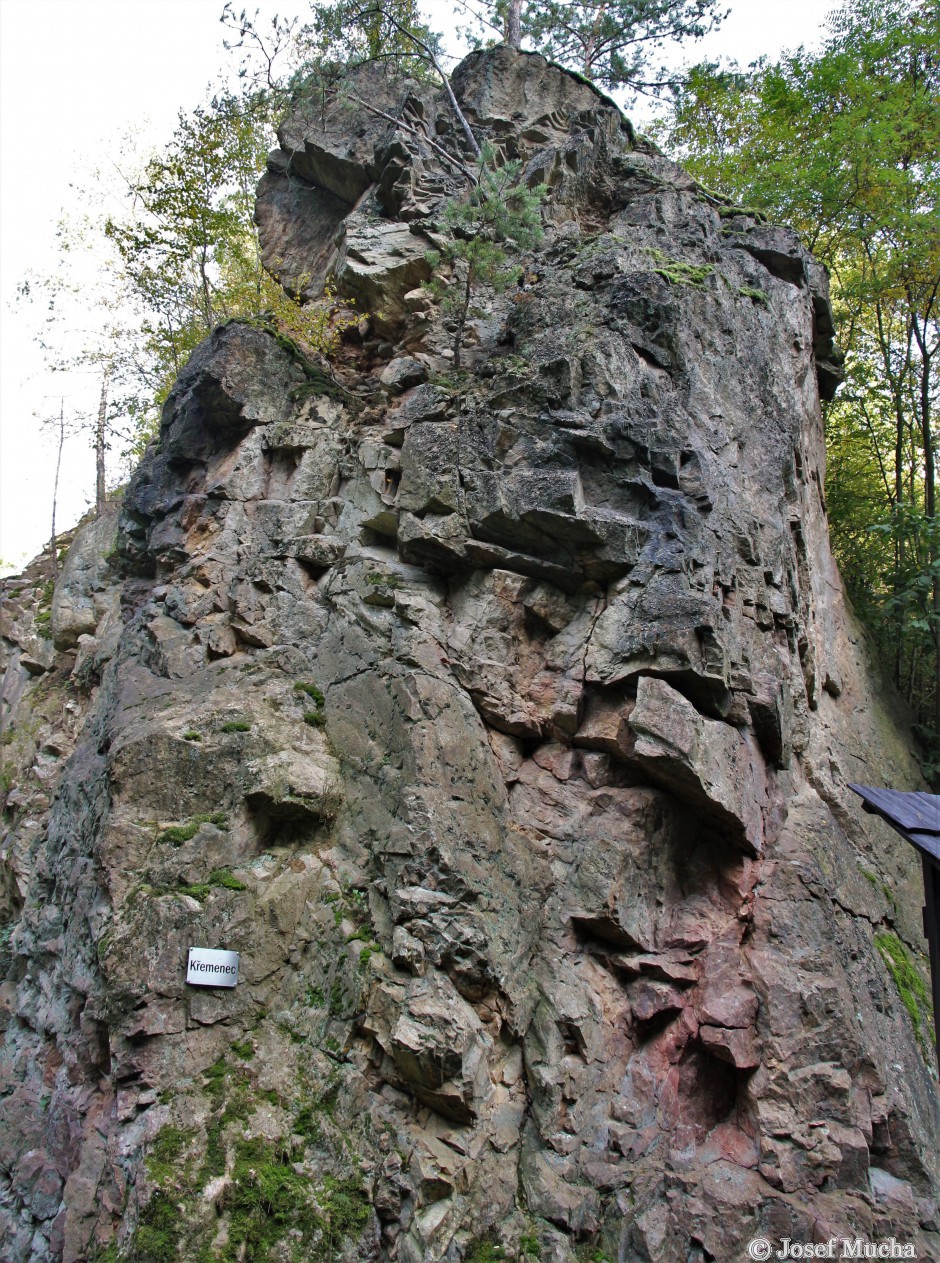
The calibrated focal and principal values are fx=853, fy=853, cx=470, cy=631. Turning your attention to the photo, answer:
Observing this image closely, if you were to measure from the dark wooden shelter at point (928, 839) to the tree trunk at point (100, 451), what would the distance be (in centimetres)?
1687

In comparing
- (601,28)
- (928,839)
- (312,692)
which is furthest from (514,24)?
(928,839)

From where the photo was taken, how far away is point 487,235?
11898mm

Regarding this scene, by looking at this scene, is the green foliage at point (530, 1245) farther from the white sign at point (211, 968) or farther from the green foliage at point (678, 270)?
the green foliage at point (678, 270)

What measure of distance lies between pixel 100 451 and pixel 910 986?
18901 mm

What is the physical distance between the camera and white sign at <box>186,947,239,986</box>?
7.38 meters

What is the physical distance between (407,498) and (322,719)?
2.74 metres

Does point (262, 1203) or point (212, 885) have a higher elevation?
point (212, 885)

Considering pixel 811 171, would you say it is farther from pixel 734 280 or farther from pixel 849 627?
pixel 849 627

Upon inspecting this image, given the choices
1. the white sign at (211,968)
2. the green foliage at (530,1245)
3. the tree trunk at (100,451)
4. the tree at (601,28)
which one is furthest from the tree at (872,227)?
the tree trunk at (100,451)

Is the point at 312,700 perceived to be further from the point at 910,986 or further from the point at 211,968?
the point at 910,986

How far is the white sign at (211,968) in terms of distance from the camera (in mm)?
7379

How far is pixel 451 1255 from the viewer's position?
21.4ft

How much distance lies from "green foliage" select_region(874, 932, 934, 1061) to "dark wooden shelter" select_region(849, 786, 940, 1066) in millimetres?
3775

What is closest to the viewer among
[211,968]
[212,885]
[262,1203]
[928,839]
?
[928,839]
